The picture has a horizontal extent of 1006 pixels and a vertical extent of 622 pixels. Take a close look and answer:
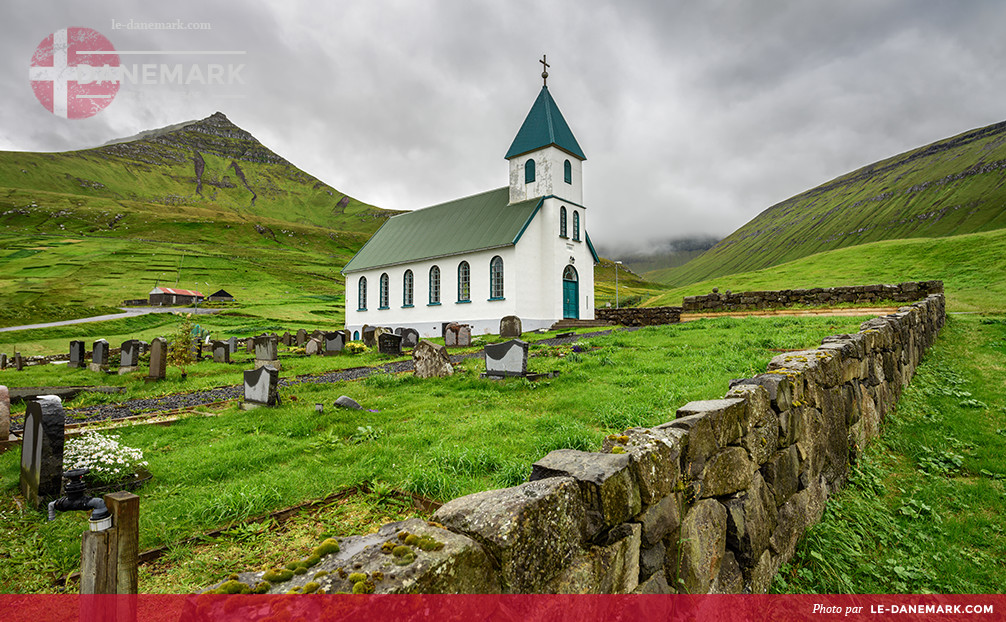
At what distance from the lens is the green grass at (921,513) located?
14.1 ft

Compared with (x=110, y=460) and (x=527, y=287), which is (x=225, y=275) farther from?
(x=110, y=460)

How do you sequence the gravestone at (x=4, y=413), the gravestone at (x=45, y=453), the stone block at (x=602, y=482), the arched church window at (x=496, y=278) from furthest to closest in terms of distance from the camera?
1. the arched church window at (x=496, y=278)
2. the gravestone at (x=4, y=413)
3. the gravestone at (x=45, y=453)
4. the stone block at (x=602, y=482)

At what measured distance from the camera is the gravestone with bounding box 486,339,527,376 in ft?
34.4

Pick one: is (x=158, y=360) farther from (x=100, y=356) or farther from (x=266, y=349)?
(x=100, y=356)

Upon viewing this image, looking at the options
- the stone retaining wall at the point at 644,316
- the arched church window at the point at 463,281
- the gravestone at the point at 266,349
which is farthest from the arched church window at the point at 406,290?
the gravestone at the point at 266,349

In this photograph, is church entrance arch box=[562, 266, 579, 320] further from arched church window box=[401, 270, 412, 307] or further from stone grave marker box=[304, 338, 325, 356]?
stone grave marker box=[304, 338, 325, 356]

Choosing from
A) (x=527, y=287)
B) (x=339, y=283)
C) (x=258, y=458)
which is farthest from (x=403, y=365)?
(x=339, y=283)

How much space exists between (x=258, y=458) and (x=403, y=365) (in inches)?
391

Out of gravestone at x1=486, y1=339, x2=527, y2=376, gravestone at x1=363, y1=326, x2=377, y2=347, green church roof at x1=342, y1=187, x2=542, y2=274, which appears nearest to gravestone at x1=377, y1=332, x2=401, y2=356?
gravestone at x1=363, y1=326, x2=377, y2=347

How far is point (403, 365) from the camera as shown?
15719 millimetres

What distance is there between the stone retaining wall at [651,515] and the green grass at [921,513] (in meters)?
0.30

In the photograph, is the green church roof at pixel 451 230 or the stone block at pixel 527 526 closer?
the stone block at pixel 527 526

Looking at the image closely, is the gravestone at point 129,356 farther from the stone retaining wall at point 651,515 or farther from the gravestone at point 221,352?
the stone retaining wall at point 651,515

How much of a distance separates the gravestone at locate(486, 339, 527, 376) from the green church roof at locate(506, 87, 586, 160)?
74.3 feet
